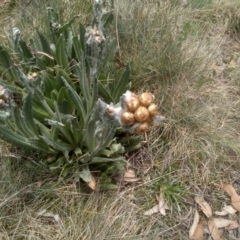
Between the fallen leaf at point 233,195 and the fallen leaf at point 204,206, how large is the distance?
0.14 metres

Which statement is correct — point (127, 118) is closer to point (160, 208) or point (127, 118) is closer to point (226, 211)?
point (160, 208)

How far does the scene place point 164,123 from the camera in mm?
2074

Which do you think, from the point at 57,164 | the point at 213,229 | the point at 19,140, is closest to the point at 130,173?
the point at 57,164

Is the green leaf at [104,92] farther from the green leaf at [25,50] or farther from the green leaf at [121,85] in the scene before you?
the green leaf at [25,50]

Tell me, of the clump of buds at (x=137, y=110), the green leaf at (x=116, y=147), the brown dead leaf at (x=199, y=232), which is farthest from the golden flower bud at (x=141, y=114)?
the brown dead leaf at (x=199, y=232)

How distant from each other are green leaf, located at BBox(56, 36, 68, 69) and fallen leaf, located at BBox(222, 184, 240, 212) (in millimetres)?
1127

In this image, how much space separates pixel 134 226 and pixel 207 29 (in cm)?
168

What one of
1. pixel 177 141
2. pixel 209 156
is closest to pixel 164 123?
pixel 177 141

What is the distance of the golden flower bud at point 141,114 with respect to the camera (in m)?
1.05

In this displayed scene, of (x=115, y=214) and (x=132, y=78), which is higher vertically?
(x=132, y=78)

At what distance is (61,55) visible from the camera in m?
1.95

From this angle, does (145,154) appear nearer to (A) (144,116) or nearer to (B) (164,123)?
(B) (164,123)

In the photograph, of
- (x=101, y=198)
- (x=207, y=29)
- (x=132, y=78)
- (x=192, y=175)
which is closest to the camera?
(x=101, y=198)

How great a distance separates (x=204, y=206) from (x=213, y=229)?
124 millimetres
